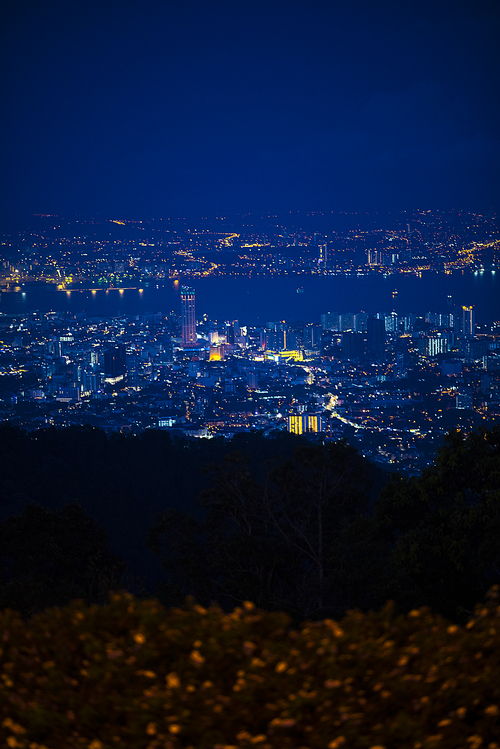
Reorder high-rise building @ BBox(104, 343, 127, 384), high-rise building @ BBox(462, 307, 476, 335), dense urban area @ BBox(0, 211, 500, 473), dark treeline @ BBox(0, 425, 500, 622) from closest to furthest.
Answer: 1. dark treeline @ BBox(0, 425, 500, 622)
2. dense urban area @ BBox(0, 211, 500, 473)
3. high-rise building @ BBox(104, 343, 127, 384)
4. high-rise building @ BBox(462, 307, 476, 335)

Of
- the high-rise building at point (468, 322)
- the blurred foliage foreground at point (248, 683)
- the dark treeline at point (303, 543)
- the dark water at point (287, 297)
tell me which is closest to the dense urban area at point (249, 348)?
the high-rise building at point (468, 322)

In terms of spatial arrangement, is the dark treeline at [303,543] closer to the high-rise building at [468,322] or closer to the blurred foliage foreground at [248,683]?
the blurred foliage foreground at [248,683]

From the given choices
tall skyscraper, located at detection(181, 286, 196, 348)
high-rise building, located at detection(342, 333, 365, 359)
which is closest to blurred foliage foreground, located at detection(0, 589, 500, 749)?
high-rise building, located at detection(342, 333, 365, 359)

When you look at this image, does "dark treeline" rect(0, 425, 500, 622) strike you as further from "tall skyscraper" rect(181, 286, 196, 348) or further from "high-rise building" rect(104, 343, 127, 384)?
"tall skyscraper" rect(181, 286, 196, 348)

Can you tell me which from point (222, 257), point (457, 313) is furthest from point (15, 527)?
point (222, 257)

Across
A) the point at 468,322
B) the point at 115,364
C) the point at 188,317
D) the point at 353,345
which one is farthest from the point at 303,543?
the point at 188,317

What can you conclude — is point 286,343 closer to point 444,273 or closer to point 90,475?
point 444,273
